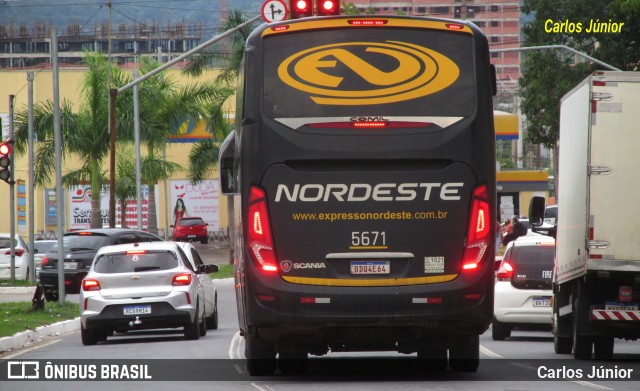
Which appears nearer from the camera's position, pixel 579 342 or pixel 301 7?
pixel 579 342

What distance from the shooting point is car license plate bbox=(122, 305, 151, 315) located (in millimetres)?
22562

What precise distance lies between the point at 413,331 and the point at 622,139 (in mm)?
4068

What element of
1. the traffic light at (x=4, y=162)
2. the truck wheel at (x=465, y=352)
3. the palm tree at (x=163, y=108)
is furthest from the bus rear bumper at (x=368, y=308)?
the palm tree at (x=163, y=108)

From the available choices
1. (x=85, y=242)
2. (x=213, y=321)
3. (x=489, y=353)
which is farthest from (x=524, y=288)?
(x=85, y=242)

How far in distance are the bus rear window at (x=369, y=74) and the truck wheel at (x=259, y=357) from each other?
2524mm

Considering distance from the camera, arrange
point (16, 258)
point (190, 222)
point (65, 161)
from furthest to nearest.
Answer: point (65, 161)
point (190, 222)
point (16, 258)

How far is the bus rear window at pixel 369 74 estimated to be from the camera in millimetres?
14141

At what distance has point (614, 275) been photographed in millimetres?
17203

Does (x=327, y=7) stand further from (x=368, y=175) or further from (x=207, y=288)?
(x=368, y=175)

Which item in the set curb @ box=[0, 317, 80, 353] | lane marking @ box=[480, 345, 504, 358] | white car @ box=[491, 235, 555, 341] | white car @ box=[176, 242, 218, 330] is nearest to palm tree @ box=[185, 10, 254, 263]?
curb @ box=[0, 317, 80, 353]

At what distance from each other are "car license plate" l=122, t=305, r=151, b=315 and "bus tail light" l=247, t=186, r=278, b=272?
28.3 feet

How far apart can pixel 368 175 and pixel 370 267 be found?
896 mm

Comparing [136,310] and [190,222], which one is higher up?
[136,310]

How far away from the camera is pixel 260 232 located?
1424 centimetres
